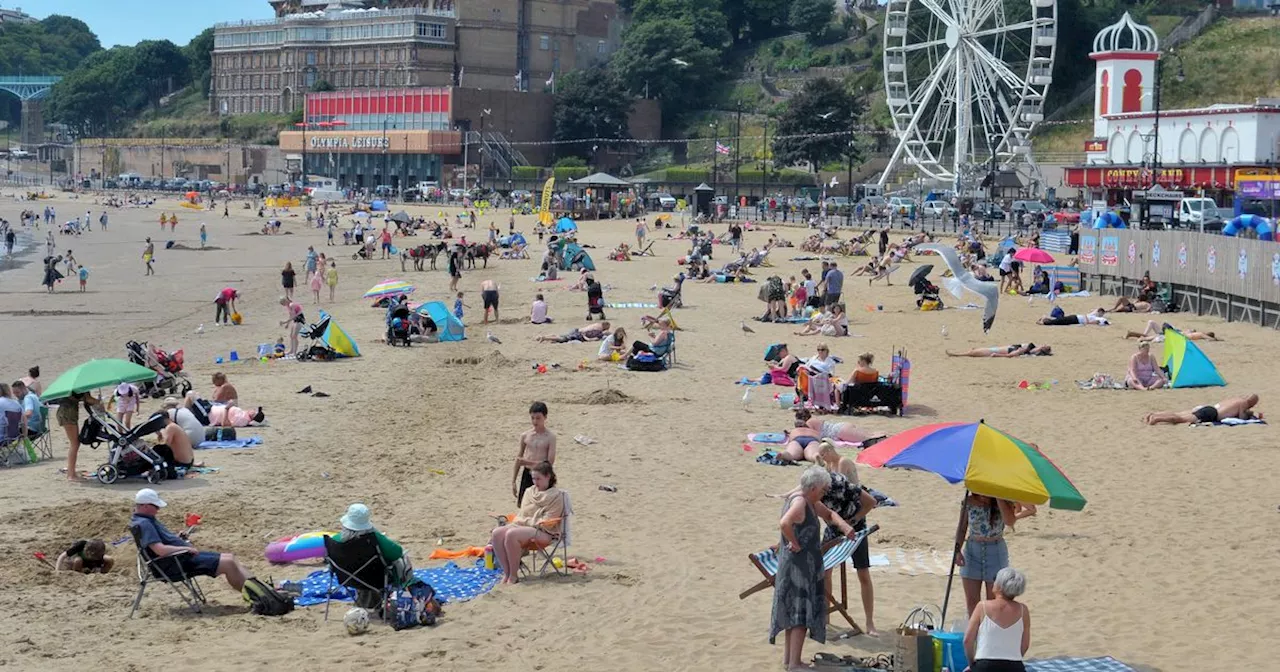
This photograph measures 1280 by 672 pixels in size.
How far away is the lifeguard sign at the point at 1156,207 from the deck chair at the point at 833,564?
3342 cm

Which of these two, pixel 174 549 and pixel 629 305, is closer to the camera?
pixel 174 549

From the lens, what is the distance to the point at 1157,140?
165 feet

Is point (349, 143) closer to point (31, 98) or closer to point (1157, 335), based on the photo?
point (31, 98)

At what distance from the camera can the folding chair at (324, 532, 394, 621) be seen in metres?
9.50

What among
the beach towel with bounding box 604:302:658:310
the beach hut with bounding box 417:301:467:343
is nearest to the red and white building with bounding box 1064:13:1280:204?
the beach towel with bounding box 604:302:658:310

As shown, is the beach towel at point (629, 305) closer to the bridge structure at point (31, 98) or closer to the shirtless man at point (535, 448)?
the shirtless man at point (535, 448)

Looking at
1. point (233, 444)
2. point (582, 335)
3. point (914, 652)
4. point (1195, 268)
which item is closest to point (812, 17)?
point (1195, 268)

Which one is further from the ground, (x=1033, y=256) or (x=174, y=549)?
(x=1033, y=256)

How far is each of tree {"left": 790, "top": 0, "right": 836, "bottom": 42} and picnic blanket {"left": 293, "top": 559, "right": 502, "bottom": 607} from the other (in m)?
99.4

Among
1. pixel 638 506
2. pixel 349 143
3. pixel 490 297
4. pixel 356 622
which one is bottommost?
pixel 356 622

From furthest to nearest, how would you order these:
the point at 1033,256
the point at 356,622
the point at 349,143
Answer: the point at 349,143 < the point at 1033,256 < the point at 356,622

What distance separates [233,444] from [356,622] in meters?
6.63

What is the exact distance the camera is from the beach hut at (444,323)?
2561 cm

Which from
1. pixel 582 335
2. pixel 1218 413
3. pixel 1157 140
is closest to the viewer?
pixel 1218 413
